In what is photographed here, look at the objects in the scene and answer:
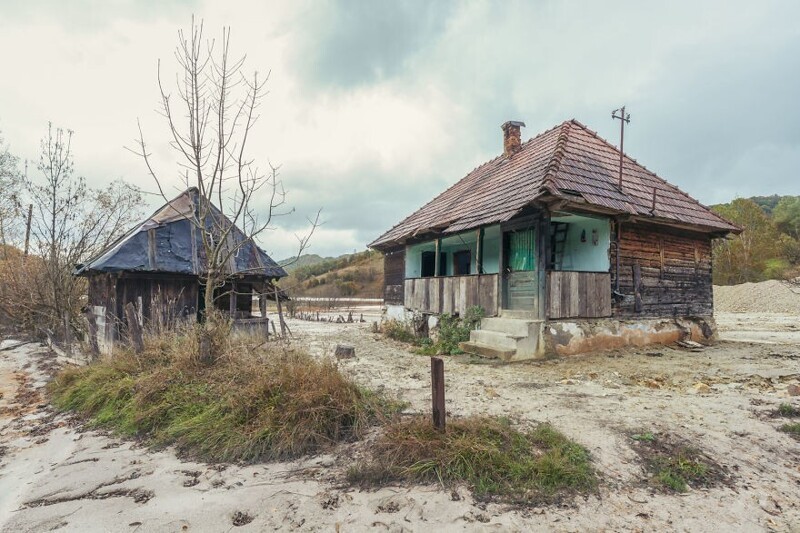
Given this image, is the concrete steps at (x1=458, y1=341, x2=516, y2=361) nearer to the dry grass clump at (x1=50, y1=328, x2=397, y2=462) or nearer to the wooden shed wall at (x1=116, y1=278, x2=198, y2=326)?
the dry grass clump at (x1=50, y1=328, x2=397, y2=462)

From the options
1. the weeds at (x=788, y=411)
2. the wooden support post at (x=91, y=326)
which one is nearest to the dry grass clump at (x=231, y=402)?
the wooden support post at (x=91, y=326)

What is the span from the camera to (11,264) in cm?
1354

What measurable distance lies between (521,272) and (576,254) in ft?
7.09

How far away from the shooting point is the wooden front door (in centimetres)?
948

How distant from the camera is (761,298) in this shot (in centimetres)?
2342

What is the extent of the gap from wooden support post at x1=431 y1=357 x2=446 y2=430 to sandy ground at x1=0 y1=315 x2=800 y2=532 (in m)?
0.65

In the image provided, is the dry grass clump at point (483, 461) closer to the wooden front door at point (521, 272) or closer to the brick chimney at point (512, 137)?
the wooden front door at point (521, 272)

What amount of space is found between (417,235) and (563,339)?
6.22 meters

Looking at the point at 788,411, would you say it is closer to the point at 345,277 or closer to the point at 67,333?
the point at 67,333

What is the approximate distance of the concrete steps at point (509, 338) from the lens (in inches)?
348

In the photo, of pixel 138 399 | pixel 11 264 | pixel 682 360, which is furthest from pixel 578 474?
pixel 11 264

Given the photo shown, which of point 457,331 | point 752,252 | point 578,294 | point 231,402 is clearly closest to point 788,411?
point 578,294

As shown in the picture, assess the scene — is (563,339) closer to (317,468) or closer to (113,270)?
(317,468)

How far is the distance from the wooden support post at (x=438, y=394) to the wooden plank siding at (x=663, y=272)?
774cm
